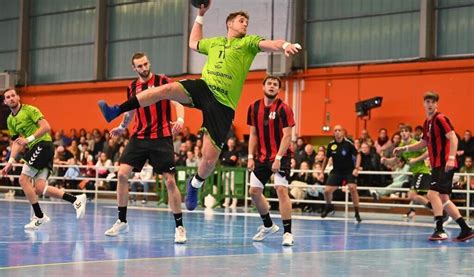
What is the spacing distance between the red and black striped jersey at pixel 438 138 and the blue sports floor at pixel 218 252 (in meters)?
1.26

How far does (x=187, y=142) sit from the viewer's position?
2527cm

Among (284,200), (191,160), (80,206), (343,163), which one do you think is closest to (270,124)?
(284,200)

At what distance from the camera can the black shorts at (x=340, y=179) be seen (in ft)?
61.7

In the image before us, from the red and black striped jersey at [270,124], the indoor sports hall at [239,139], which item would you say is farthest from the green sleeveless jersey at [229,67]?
the red and black striped jersey at [270,124]

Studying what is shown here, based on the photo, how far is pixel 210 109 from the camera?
9273 mm

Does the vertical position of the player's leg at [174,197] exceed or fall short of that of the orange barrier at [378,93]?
it falls short

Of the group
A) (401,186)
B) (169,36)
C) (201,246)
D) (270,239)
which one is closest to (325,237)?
(270,239)

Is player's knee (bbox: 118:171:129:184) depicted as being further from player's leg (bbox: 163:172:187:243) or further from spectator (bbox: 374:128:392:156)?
spectator (bbox: 374:128:392:156)

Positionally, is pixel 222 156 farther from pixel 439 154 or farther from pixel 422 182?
pixel 439 154

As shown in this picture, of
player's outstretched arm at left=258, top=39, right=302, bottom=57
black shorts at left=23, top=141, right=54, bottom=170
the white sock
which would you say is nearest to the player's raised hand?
player's outstretched arm at left=258, top=39, right=302, bottom=57

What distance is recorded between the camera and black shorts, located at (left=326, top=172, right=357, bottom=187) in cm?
1880

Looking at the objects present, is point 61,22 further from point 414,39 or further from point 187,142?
point 414,39

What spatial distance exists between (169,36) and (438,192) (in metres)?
20.5

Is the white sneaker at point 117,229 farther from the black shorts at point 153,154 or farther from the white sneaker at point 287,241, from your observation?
the white sneaker at point 287,241
